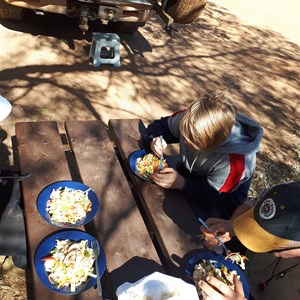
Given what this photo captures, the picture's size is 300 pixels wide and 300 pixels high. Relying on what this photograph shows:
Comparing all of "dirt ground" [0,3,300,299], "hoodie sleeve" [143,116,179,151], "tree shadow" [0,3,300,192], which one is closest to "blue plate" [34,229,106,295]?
"hoodie sleeve" [143,116,179,151]

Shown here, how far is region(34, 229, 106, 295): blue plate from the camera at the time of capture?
163 cm

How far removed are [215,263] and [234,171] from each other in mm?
575

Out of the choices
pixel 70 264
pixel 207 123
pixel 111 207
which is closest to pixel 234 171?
pixel 207 123

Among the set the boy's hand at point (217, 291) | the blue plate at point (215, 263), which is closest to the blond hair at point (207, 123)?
the blue plate at point (215, 263)

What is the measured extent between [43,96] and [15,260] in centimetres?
208

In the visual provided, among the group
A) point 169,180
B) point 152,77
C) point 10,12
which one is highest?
point 169,180

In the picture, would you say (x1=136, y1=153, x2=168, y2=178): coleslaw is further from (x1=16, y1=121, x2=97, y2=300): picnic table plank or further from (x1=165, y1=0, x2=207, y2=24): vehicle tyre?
(x1=165, y1=0, x2=207, y2=24): vehicle tyre

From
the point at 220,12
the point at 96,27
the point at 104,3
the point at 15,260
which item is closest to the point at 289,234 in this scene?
the point at 15,260

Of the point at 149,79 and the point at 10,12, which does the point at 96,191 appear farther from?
the point at 10,12

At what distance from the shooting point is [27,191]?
2.03 metres

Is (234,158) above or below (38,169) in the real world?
above

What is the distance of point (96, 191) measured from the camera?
7.06 ft

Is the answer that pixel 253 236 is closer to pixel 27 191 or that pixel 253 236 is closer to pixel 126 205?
pixel 126 205

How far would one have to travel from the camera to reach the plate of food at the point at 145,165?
232 centimetres
